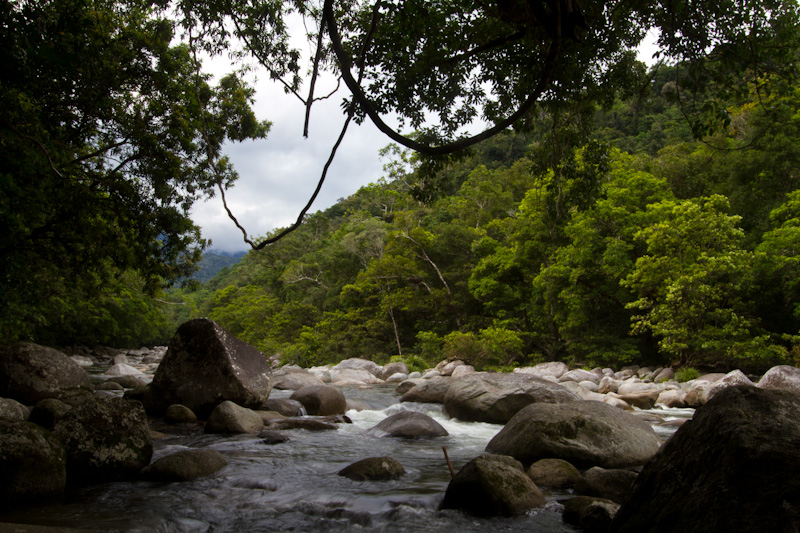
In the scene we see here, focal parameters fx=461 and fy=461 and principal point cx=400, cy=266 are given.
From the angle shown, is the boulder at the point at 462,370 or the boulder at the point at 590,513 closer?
the boulder at the point at 590,513

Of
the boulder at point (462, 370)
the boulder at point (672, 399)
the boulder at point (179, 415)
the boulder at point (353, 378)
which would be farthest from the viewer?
the boulder at point (462, 370)

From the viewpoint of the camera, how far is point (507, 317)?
24250mm

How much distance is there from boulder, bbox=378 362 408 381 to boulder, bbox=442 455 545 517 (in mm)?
16362

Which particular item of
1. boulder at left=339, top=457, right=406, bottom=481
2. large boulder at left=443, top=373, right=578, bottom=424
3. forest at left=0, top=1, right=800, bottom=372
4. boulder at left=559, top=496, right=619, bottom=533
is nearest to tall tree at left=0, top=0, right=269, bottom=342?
forest at left=0, top=1, right=800, bottom=372

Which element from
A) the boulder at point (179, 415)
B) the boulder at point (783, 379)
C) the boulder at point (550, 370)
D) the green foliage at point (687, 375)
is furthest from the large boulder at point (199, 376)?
the green foliage at point (687, 375)

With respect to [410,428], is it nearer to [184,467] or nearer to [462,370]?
[184,467]

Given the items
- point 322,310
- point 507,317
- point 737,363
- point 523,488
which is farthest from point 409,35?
point 322,310

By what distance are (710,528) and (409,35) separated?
4.49 meters

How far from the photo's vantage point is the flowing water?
3791 millimetres

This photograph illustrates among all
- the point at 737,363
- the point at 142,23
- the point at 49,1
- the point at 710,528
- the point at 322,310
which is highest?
the point at 142,23

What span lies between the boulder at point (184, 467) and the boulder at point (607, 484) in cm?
398

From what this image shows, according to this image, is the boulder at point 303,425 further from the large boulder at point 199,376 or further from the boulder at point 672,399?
the boulder at point 672,399

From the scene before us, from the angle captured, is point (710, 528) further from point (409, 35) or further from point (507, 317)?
point (507, 317)

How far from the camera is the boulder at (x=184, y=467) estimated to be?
4875 millimetres
